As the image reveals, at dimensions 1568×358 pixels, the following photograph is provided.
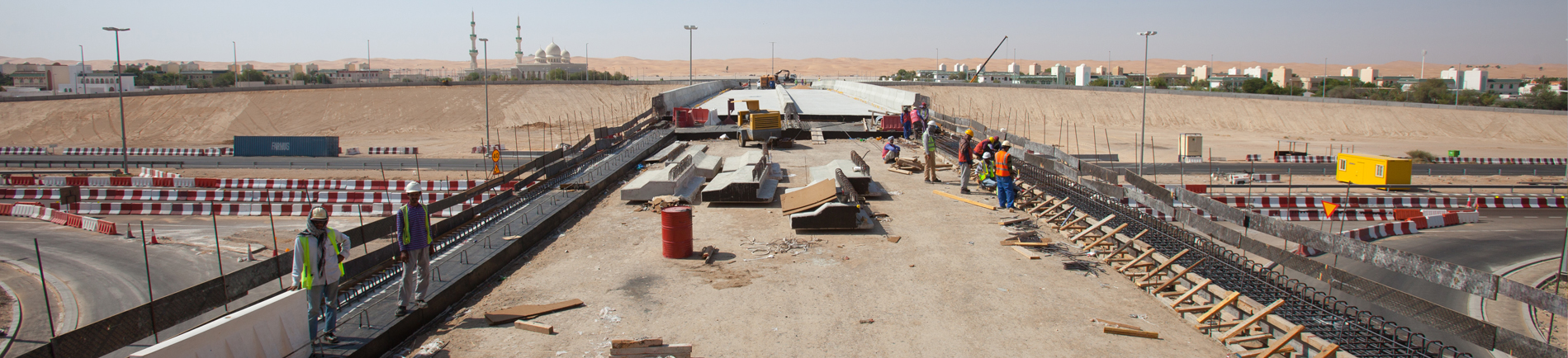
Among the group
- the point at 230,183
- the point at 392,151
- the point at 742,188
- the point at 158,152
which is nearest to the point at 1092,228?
the point at 742,188

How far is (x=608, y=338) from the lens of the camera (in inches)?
279

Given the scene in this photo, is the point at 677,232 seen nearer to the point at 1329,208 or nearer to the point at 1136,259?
the point at 1136,259

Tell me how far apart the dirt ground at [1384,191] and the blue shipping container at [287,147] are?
35.1 meters

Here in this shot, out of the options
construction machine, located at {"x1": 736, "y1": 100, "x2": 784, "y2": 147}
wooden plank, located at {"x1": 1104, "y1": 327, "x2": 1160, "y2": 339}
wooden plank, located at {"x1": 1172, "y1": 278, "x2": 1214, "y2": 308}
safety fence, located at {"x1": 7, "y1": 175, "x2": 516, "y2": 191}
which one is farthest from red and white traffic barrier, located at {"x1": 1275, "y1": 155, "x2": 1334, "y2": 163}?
safety fence, located at {"x1": 7, "y1": 175, "x2": 516, "y2": 191}

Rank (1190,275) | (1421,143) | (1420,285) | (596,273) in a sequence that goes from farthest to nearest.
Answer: (1421,143) < (1420,285) < (596,273) < (1190,275)

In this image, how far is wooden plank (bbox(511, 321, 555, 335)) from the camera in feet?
23.5

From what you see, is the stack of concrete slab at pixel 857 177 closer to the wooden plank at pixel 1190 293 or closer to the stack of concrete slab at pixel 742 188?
the stack of concrete slab at pixel 742 188

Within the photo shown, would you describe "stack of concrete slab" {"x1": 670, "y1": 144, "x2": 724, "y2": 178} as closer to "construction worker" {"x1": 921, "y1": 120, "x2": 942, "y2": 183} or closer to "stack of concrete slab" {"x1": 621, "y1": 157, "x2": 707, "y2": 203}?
"stack of concrete slab" {"x1": 621, "y1": 157, "x2": 707, "y2": 203}

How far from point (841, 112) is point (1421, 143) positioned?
35.3 m

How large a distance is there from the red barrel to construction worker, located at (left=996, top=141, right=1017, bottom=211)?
19.1 feet

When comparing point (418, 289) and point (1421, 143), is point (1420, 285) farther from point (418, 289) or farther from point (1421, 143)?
point (1421, 143)

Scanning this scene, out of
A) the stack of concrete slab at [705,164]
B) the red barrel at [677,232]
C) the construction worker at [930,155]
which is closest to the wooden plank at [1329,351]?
the red barrel at [677,232]

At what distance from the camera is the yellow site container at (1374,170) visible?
24.3 metres

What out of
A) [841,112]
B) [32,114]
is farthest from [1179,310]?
[32,114]
